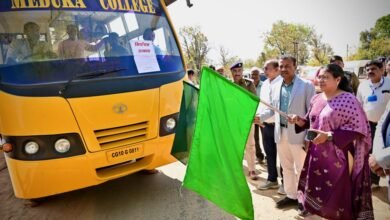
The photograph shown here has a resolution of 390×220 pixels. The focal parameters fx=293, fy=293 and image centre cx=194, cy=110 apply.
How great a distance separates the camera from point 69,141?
9.73 feet

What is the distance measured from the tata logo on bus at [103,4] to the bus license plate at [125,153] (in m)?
1.64

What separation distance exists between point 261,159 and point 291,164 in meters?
1.78

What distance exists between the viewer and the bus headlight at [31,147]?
288 centimetres

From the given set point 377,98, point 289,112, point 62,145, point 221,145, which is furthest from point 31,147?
point 377,98

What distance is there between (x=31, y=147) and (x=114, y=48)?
4.50ft

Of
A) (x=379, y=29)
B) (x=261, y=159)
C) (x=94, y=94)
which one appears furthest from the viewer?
(x=379, y=29)

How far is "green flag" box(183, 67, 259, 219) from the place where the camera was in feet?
8.43

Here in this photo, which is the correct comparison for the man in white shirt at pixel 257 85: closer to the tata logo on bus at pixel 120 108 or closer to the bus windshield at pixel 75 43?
the bus windshield at pixel 75 43

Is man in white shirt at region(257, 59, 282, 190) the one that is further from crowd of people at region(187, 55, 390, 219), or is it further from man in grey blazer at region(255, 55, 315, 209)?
crowd of people at region(187, 55, 390, 219)

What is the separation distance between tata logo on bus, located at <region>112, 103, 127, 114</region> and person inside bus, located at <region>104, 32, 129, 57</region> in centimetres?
60

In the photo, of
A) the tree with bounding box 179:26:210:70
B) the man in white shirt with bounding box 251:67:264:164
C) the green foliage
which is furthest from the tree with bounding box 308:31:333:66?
the man in white shirt with bounding box 251:67:264:164

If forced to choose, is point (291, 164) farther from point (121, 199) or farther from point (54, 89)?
point (54, 89)

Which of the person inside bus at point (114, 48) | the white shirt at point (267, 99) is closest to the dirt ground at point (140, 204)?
the white shirt at point (267, 99)

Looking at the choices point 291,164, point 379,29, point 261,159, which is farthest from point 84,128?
point 379,29
